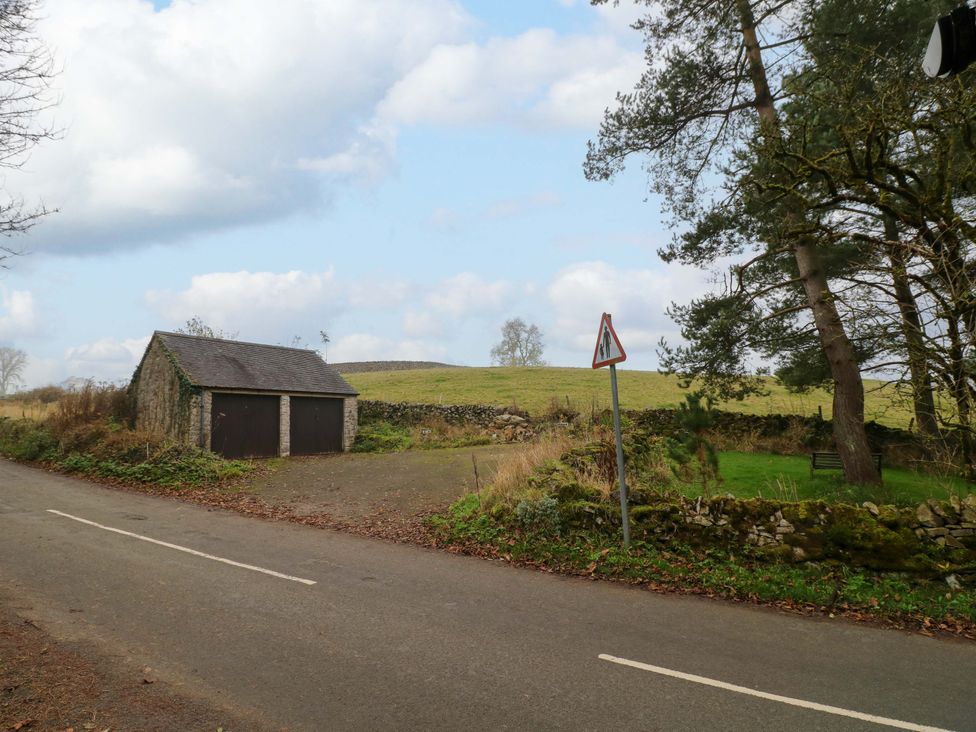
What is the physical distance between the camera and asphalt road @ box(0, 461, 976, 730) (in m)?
4.49

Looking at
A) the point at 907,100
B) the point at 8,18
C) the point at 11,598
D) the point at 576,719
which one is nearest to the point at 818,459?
the point at 907,100

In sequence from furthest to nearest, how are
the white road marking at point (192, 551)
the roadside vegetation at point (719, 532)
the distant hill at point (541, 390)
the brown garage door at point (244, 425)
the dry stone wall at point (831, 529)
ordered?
the distant hill at point (541, 390)
the brown garage door at point (244, 425)
the white road marking at point (192, 551)
the dry stone wall at point (831, 529)
the roadside vegetation at point (719, 532)

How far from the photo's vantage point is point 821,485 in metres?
11.6

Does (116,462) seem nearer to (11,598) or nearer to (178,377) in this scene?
(178,377)

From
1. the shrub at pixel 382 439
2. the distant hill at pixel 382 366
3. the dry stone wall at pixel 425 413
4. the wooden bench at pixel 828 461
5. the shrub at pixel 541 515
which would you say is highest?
the distant hill at pixel 382 366

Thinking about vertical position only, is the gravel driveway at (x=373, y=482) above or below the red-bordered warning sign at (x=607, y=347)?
below

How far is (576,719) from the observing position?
171 inches

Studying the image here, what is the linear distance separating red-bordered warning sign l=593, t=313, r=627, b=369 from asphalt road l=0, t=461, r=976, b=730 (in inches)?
130

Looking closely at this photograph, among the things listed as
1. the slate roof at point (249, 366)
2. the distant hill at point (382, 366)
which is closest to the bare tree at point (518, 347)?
the distant hill at point (382, 366)

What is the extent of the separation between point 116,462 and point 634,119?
18.2m

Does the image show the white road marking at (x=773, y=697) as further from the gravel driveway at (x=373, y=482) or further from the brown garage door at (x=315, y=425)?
the brown garage door at (x=315, y=425)

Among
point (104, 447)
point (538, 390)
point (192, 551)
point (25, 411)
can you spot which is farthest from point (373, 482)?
point (538, 390)

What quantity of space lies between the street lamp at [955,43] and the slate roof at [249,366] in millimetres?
22120

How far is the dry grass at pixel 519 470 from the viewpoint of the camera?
36.9 ft
